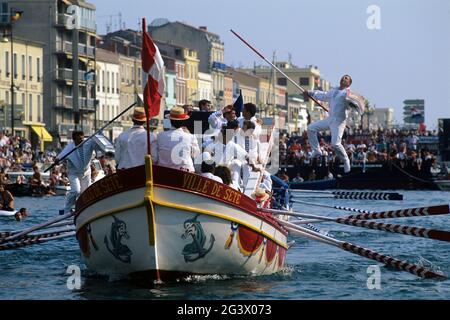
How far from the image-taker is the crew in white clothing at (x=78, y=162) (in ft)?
84.0

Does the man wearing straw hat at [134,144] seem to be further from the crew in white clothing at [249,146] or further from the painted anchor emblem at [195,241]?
the crew in white clothing at [249,146]

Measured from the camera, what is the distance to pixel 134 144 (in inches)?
785

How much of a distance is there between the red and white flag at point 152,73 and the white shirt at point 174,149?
0.98 metres

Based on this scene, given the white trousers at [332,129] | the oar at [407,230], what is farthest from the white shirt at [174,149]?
the white trousers at [332,129]

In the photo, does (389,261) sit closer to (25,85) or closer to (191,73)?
(25,85)

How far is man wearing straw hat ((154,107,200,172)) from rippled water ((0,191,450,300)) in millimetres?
1767

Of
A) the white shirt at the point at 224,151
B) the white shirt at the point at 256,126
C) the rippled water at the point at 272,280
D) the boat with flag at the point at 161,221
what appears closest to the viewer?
the boat with flag at the point at 161,221

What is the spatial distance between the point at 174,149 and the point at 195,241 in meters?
1.45

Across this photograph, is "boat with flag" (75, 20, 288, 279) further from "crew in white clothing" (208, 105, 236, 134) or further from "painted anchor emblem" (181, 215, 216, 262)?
"crew in white clothing" (208, 105, 236, 134)

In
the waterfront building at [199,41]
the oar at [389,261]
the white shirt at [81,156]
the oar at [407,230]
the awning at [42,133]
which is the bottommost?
the oar at [389,261]

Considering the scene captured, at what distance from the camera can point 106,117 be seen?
114m

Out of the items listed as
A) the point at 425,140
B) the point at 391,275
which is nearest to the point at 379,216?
the point at 391,275

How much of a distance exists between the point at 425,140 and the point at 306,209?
41.1m

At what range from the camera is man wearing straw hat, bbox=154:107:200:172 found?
19.6 meters
